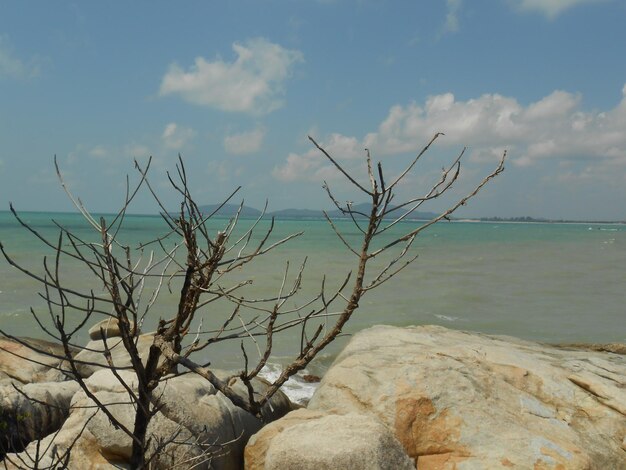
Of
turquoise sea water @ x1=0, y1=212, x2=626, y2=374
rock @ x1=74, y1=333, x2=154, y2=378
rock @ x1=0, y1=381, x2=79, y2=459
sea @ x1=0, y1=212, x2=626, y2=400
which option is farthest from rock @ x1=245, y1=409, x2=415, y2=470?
turquoise sea water @ x1=0, y1=212, x2=626, y2=374

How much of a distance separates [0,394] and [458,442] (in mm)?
4787

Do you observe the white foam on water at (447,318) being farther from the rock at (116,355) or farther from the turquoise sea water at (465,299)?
the rock at (116,355)

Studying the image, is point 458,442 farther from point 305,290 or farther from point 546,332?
point 305,290

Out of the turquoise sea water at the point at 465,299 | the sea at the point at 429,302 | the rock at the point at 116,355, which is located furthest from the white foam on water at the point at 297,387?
the rock at the point at 116,355

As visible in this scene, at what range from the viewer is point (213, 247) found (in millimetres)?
2129

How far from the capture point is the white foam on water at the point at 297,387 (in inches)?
364

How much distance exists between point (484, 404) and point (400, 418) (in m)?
0.86

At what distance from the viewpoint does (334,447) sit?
14.5 feet

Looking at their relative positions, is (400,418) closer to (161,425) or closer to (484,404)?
(484,404)

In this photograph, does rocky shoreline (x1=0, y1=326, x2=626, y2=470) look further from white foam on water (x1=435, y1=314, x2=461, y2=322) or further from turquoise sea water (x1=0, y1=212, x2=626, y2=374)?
white foam on water (x1=435, y1=314, x2=461, y2=322)

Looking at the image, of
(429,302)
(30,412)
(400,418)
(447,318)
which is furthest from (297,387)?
(429,302)

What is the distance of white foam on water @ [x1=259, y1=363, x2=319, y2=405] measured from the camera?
924 centimetres

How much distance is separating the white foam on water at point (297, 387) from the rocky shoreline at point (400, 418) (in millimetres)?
1987

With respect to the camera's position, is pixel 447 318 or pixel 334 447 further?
pixel 447 318
